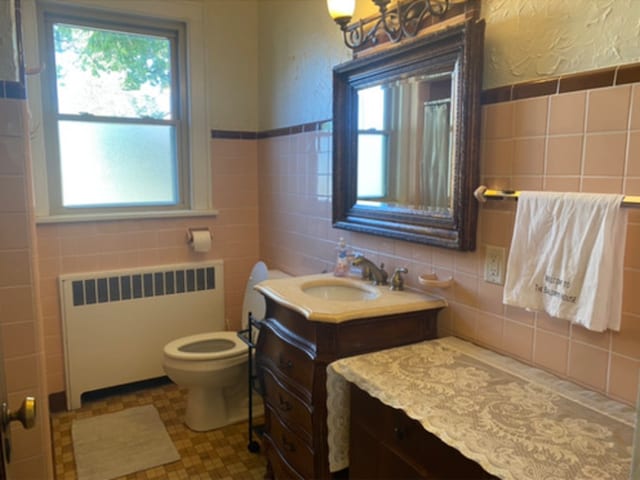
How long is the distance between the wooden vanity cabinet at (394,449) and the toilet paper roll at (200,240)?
171 centimetres

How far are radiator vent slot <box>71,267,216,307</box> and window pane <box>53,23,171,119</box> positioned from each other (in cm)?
94

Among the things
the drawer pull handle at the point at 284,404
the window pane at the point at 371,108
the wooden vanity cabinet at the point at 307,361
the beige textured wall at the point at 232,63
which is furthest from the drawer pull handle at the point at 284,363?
the beige textured wall at the point at 232,63

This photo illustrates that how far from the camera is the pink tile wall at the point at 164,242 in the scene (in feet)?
8.95

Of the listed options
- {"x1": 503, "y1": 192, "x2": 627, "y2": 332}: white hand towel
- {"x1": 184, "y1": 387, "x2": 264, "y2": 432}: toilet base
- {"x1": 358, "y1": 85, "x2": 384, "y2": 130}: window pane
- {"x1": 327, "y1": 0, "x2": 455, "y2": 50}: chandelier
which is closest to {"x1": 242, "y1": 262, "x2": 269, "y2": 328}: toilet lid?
{"x1": 184, "y1": 387, "x2": 264, "y2": 432}: toilet base

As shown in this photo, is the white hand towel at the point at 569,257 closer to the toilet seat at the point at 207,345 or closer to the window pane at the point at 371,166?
the window pane at the point at 371,166

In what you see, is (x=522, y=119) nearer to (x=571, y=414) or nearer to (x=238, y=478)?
(x=571, y=414)

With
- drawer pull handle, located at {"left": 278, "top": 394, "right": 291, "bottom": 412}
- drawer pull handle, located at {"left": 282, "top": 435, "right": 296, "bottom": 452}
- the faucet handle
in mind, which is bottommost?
drawer pull handle, located at {"left": 282, "top": 435, "right": 296, "bottom": 452}

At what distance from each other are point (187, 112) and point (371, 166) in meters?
1.42

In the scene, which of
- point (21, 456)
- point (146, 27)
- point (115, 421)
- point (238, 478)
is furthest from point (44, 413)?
point (146, 27)

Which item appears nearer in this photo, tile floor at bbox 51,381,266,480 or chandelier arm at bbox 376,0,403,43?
chandelier arm at bbox 376,0,403,43

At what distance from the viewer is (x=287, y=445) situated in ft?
6.16

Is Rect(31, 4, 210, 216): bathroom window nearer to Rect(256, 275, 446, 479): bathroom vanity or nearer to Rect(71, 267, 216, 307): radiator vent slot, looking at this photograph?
Rect(71, 267, 216, 307): radiator vent slot

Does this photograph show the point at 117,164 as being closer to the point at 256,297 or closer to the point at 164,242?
the point at 164,242

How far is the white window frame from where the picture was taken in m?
2.58
